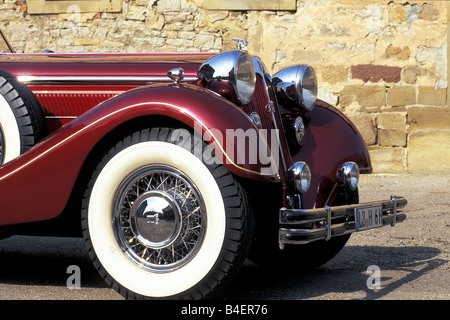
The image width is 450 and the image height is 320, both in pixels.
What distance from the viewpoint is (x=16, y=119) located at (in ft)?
11.5

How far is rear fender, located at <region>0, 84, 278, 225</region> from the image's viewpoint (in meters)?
2.98

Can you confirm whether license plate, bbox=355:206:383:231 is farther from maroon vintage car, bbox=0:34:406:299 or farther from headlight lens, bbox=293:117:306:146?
headlight lens, bbox=293:117:306:146

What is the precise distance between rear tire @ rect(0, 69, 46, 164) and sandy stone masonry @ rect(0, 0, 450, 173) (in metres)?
5.45

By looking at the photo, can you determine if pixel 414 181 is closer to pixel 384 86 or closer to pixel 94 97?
pixel 384 86

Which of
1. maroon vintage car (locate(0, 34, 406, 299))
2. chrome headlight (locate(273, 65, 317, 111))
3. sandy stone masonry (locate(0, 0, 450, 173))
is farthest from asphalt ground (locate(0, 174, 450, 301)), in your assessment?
sandy stone masonry (locate(0, 0, 450, 173))

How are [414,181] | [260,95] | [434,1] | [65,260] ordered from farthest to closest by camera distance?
[434,1]
[414,181]
[65,260]
[260,95]

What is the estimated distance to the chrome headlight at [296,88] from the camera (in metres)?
4.00

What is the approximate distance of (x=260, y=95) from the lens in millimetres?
3775

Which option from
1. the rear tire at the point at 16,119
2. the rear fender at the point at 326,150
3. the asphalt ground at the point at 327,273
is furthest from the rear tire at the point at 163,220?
the rear fender at the point at 326,150

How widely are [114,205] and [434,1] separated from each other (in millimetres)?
6475

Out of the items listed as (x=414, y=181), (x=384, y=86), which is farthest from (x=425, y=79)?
(x=414, y=181)

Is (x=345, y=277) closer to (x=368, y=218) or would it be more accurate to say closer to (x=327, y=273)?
(x=327, y=273)

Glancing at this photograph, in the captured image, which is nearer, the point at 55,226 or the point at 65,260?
the point at 55,226

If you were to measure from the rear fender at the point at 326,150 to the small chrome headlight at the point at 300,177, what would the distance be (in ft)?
0.76
